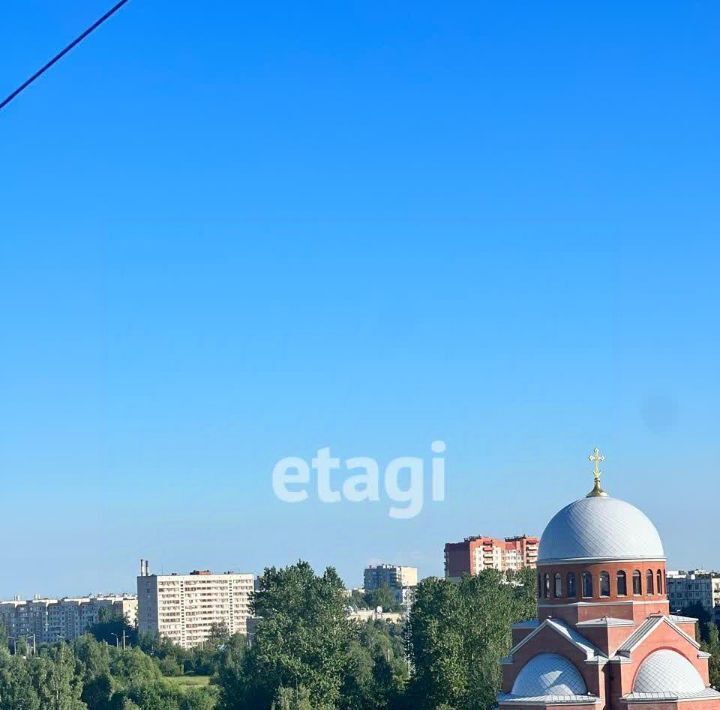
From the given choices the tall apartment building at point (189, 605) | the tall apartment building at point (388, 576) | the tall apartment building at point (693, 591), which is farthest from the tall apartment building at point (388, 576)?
the tall apartment building at point (693, 591)

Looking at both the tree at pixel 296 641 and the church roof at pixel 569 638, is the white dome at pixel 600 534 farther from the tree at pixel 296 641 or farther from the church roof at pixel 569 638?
the tree at pixel 296 641

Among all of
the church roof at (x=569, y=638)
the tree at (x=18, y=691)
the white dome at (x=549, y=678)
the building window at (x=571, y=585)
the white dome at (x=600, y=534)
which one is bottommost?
the tree at (x=18, y=691)

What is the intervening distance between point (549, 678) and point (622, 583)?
3.42 m

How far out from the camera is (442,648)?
144ft

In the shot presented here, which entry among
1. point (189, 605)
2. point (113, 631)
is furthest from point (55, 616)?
point (113, 631)

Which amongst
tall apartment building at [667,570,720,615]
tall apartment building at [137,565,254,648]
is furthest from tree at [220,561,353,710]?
tall apartment building at [137,565,254,648]

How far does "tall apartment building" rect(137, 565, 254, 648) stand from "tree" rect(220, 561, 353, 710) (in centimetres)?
7021

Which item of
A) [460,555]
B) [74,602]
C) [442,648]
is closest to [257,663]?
[442,648]

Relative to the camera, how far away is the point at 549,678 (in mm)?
32625

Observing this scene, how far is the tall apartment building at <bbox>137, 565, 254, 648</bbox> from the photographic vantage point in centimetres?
12525

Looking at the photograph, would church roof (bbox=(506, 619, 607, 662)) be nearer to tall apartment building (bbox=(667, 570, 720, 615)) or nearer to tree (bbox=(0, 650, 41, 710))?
tree (bbox=(0, 650, 41, 710))

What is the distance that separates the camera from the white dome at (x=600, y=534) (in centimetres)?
3428

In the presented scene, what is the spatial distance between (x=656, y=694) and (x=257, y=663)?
19928 mm

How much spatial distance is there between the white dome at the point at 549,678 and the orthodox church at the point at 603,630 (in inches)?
1.0
